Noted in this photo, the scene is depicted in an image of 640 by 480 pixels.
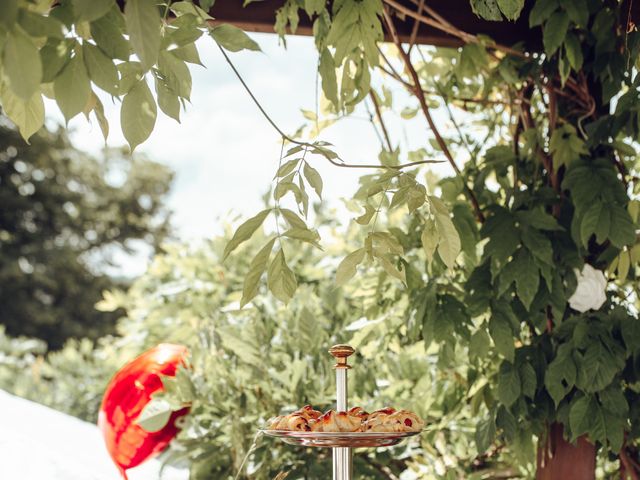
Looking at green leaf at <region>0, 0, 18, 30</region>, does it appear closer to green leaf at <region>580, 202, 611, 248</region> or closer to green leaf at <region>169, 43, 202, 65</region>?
green leaf at <region>169, 43, 202, 65</region>

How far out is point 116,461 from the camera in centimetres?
193

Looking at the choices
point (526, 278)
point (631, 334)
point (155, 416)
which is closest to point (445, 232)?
point (526, 278)

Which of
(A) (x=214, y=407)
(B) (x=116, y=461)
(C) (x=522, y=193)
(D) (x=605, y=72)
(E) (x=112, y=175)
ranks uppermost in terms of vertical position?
(E) (x=112, y=175)

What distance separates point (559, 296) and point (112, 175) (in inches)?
664

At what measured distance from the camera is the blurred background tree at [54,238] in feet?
49.5

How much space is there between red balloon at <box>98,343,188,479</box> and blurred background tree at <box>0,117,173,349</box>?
13.6 meters

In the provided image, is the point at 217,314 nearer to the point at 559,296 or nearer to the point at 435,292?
the point at 435,292

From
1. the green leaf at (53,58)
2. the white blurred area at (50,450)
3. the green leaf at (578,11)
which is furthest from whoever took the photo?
the white blurred area at (50,450)

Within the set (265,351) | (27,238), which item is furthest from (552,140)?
(27,238)

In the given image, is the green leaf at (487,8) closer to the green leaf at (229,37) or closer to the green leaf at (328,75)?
the green leaf at (328,75)

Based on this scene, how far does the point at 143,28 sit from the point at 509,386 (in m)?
1.14

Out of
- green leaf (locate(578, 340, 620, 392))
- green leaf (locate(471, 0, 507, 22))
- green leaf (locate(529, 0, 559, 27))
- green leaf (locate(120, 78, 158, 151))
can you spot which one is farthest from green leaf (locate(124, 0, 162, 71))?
green leaf (locate(578, 340, 620, 392))

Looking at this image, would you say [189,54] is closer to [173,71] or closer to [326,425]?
[173,71]

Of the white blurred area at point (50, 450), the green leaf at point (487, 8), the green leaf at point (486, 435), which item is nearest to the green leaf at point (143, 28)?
the green leaf at point (487, 8)
